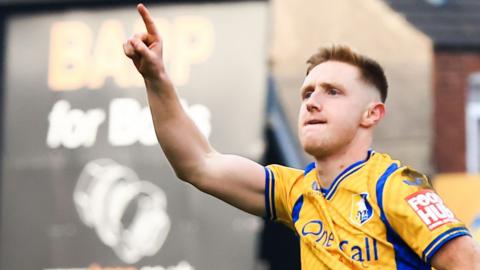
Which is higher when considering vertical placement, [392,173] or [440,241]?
[392,173]

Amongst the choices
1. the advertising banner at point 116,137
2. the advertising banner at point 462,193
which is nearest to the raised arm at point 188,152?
the advertising banner at point 462,193

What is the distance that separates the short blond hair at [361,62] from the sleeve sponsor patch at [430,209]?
0.57m

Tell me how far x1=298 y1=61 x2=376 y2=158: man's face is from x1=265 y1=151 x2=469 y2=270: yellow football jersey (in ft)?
0.42

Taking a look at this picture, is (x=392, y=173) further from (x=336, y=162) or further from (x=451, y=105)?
(x=451, y=105)

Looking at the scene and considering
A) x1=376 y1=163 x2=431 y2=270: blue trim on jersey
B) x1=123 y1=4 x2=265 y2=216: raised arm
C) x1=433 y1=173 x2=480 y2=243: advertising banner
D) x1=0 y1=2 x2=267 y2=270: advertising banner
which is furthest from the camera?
x1=0 y1=2 x2=267 y2=270: advertising banner

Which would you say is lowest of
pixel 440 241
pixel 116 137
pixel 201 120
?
pixel 116 137

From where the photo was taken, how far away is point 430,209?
4066 millimetres

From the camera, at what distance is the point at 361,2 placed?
12.8 meters

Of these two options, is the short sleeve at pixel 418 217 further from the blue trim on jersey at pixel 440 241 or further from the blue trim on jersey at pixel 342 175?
the blue trim on jersey at pixel 342 175

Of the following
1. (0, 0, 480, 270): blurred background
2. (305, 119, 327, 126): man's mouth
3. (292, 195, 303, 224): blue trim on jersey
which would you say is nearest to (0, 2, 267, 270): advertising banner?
(0, 0, 480, 270): blurred background

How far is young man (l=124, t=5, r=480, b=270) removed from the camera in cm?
407

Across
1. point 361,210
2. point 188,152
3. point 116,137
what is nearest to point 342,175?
point 361,210

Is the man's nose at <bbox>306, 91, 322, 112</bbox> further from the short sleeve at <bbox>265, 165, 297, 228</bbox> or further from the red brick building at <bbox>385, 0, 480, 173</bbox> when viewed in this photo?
the red brick building at <bbox>385, 0, 480, 173</bbox>

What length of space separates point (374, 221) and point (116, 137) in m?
9.08
